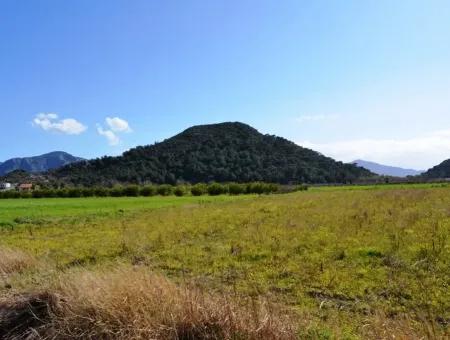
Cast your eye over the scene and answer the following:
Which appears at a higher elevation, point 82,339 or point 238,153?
point 238,153

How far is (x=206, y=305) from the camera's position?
645 cm

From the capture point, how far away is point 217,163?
5138 inches

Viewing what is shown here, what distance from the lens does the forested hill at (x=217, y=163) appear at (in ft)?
421

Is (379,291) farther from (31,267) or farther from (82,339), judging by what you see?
(31,267)

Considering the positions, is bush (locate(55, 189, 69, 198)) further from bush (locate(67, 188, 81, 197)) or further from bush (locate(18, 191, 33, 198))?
Result: bush (locate(18, 191, 33, 198))

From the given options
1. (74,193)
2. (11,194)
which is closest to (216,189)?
(74,193)

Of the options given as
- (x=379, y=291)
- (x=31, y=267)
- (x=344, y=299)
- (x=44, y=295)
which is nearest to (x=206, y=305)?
(x=44, y=295)

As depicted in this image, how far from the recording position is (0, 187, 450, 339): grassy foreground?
6262 millimetres

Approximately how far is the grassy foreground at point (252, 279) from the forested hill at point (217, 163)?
106 m

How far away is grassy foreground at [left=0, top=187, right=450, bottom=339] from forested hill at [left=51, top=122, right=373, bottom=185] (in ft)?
346

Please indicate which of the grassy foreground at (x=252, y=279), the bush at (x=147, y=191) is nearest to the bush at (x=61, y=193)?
the bush at (x=147, y=191)

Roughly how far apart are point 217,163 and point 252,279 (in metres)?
120

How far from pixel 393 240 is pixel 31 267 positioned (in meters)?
10.8

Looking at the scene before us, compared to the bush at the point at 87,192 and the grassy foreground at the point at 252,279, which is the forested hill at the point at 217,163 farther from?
the grassy foreground at the point at 252,279
